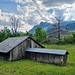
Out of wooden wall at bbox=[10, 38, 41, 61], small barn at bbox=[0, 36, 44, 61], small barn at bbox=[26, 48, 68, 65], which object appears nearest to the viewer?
small barn at bbox=[26, 48, 68, 65]

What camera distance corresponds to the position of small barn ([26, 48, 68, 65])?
123 feet

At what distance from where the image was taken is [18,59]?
4447cm

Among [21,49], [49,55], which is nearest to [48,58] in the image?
[49,55]

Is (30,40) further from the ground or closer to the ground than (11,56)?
further from the ground

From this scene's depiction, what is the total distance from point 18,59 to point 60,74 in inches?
678

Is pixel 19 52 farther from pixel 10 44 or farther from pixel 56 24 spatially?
pixel 56 24

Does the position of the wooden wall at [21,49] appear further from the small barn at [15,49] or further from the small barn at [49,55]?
the small barn at [49,55]

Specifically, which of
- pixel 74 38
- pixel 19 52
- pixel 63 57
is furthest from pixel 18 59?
pixel 74 38

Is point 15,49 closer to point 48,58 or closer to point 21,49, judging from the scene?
point 21,49

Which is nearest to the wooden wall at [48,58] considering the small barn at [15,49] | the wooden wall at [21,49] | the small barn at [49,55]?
the small barn at [49,55]

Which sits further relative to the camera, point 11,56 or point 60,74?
point 11,56

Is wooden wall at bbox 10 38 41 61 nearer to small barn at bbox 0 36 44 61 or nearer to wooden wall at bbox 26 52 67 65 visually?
small barn at bbox 0 36 44 61

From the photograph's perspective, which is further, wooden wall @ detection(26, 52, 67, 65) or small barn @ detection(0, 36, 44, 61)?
small barn @ detection(0, 36, 44, 61)

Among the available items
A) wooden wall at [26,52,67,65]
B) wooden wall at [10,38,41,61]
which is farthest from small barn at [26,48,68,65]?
wooden wall at [10,38,41,61]
